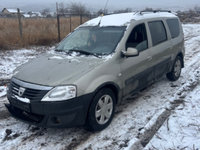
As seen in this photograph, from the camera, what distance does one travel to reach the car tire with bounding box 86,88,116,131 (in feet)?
11.1

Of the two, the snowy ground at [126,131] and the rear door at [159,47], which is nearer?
the snowy ground at [126,131]

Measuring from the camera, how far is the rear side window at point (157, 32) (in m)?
4.84

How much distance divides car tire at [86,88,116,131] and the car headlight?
43cm

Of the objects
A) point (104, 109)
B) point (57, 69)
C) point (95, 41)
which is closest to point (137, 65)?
point (95, 41)

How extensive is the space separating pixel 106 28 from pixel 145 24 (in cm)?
91

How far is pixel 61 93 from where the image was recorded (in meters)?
3.07

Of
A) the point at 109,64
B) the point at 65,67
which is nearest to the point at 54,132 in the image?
the point at 65,67

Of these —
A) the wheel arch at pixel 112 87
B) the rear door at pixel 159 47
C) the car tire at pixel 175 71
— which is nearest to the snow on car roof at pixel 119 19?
the rear door at pixel 159 47

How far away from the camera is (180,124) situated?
3.74 meters

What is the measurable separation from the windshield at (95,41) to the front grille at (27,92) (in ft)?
4.22

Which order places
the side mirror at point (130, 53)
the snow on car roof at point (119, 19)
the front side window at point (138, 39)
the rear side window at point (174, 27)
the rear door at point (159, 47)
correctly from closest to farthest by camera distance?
1. the side mirror at point (130, 53)
2. the front side window at point (138, 39)
3. the snow on car roof at point (119, 19)
4. the rear door at point (159, 47)
5. the rear side window at point (174, 27)

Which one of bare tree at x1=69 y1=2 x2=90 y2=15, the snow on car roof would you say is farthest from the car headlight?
bare tree at x1=69 y1=2 x2=90 y2=15

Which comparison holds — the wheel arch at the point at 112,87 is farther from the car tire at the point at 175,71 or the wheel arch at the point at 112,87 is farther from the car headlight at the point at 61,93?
the car tire at the point at 175,71

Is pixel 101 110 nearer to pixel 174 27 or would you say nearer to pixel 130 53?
pixel 130 53
